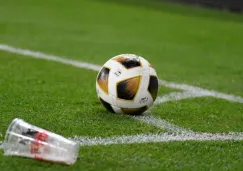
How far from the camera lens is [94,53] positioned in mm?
9180

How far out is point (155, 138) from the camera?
455 cm

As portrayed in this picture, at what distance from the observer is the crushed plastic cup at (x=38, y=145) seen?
3744mm

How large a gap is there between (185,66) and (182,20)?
7.10m

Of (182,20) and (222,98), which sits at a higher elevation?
(222,98)

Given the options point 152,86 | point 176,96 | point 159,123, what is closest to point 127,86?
point 152,86

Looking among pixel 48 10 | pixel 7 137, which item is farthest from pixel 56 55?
pixel 48 10

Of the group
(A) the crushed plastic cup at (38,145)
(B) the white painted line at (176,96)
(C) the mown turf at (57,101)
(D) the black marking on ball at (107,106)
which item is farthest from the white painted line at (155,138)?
(B) the white painted line at (176,96)

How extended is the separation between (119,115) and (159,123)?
35 centimetres

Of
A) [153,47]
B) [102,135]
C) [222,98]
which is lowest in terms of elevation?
[153,47]

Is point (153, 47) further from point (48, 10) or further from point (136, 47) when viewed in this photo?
point (48, 10)

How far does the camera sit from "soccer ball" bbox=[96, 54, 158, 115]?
16.6 feet

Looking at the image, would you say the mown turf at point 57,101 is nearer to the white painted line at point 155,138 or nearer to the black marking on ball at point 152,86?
the white painted line at point 155,138

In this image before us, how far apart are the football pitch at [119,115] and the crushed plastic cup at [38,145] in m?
0.05

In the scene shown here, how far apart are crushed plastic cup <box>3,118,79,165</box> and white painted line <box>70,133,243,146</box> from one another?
1.62 ft
